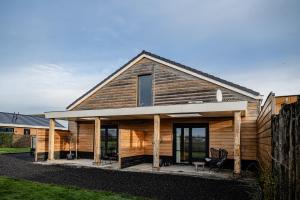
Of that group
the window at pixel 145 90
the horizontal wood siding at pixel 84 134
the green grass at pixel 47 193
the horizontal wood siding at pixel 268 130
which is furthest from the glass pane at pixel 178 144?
the green grass at pixel 47 193

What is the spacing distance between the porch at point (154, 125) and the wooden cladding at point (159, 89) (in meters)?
1.03

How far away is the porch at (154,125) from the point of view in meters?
10.3

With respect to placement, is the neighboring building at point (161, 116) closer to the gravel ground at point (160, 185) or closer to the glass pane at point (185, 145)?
the glass pane at point (185, 145)

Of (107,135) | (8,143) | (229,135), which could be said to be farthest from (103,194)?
(8,143)

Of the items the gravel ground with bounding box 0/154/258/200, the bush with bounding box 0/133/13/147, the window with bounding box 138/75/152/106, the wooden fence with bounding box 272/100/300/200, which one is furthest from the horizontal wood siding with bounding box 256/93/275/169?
the bush with bounding box 0/133/13/147

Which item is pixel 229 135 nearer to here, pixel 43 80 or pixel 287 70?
pixel 287 70

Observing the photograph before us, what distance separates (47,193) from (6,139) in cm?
2216

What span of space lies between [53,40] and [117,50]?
541 cm

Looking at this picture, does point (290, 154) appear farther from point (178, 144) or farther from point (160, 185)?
point (178, 144)

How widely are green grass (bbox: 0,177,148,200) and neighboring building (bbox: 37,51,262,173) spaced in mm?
4622

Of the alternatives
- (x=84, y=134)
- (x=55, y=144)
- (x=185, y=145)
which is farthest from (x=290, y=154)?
(x=84, y=134)

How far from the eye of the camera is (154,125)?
37.3 ft

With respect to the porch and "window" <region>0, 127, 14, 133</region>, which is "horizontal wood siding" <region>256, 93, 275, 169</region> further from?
"window" <region>0, 127, 14, 133</region>

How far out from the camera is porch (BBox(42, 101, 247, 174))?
1030cm
